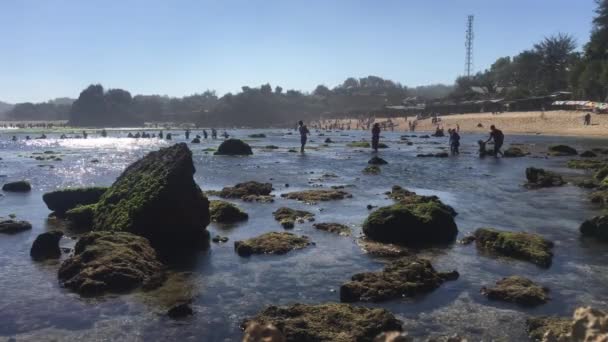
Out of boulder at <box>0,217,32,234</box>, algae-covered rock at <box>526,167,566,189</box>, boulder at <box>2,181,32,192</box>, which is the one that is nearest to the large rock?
boulder at <box>0,217,32,234</box>

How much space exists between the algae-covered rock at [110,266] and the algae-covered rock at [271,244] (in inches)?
95.1

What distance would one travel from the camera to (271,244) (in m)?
15.9

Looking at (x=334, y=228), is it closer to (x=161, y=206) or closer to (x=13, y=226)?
(x=161, y=206)

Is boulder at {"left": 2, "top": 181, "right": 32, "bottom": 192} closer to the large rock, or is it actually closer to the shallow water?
the shallow water

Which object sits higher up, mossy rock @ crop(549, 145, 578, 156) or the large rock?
the large rock

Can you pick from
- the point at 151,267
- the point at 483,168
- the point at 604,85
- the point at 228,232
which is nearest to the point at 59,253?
the point at 151,267

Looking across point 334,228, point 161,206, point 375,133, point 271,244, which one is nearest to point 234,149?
point 375,133

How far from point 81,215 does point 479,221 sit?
14246mm

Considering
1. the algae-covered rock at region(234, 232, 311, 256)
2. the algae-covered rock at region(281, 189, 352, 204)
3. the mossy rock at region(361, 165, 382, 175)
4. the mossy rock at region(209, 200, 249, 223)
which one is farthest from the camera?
the mossy rock at region(361, 165, 382, 175)

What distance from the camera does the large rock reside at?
16.5m

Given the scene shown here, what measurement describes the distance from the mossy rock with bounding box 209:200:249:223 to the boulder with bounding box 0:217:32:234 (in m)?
6.41

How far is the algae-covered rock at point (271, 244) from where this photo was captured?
15.5m

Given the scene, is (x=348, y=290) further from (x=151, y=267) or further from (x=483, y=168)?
(x=483, y=168)

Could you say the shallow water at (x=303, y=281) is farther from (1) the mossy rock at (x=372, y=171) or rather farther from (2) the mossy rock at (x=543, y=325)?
(1) the mossy rock at (x=372, y=171)
